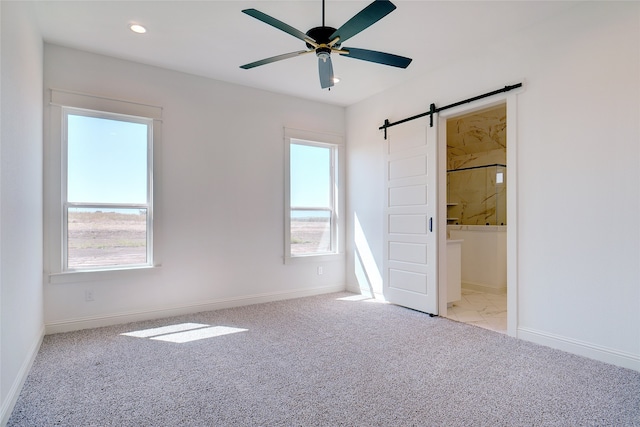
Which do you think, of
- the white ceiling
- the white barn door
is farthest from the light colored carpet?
the white ceiling

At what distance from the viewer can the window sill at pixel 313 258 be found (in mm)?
4828

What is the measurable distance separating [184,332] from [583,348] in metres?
3.50

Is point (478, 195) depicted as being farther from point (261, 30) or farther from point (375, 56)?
point (261, 30)

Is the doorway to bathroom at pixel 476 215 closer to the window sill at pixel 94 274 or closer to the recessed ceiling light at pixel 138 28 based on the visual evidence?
the recessed ceiling light at pixel 138 28

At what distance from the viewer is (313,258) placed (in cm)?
503

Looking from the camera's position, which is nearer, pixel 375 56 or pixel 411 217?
pixel 375 56

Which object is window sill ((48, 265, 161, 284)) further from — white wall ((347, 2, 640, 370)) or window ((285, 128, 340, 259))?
white wall ((347, 2, 640, 370))

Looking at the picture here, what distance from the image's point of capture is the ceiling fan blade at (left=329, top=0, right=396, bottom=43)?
6.14ft

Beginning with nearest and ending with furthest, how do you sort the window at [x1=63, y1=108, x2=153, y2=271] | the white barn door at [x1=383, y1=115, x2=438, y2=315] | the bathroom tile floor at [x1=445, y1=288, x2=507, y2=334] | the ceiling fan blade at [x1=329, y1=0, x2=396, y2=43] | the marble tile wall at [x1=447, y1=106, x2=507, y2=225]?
the ceiling fan blade at [x1=329, y1=0, x2=396, y2=43]
the window at [x1=63, y1=108, x2=153, y2=271]
the bathroom tile floor at [x1=445, y1=288, x2=507, y2=334]
the white barn door at [x1=383, y1=115, x2=438, y2=315]
the marble tile wall at [x1=447, y1=106, x2=507, y2=225]

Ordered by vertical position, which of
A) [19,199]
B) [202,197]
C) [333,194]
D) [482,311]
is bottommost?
[482,311]

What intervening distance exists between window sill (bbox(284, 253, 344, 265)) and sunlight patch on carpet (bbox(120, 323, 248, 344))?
4.78ft

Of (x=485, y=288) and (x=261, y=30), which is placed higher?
(x=261, y=30)

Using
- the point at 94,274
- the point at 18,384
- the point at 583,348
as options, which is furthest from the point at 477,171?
the point at 18,384

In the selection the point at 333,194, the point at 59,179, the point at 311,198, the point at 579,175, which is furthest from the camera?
the point at 333,194
